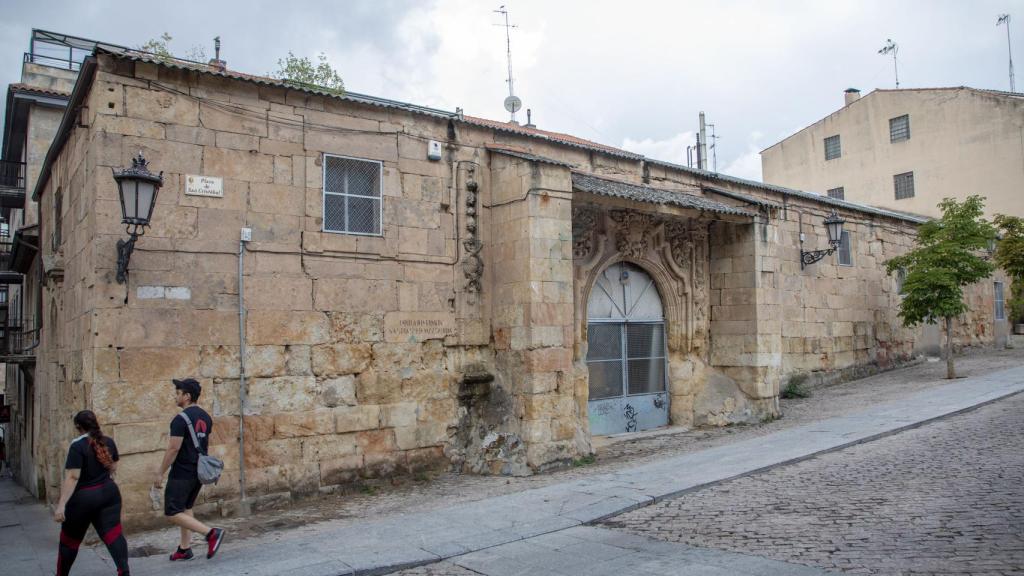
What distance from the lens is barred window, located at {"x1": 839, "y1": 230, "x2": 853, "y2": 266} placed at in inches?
653

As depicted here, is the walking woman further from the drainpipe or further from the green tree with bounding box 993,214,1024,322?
the green tree with bounding box 993,214,1024,322

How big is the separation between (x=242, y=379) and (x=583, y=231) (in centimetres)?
554

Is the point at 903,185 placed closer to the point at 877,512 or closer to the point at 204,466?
the point at 877,512

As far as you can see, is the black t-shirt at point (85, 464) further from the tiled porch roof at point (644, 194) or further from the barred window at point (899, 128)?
the barred window at point (899, 128)

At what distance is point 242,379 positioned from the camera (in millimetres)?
7711

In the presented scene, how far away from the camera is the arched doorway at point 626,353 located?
1150 centimetres

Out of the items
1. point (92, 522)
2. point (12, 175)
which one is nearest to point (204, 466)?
point (92, 522)

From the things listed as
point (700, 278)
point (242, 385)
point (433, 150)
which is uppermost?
point (433, 150)

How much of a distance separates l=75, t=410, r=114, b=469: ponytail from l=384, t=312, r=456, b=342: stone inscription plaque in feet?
12.8

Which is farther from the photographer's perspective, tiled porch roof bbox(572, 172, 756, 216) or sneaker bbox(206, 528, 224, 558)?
tiled porch roof bbox(572, 172, 756, 216)

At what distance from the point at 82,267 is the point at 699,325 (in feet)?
31.1

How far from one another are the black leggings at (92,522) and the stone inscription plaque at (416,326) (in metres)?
3.98

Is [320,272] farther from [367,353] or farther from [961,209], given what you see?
[961,209]

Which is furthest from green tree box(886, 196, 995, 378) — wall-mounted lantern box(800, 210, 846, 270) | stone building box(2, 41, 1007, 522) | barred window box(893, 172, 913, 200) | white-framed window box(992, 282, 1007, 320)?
barred window box(893, 172, 913, 200)
